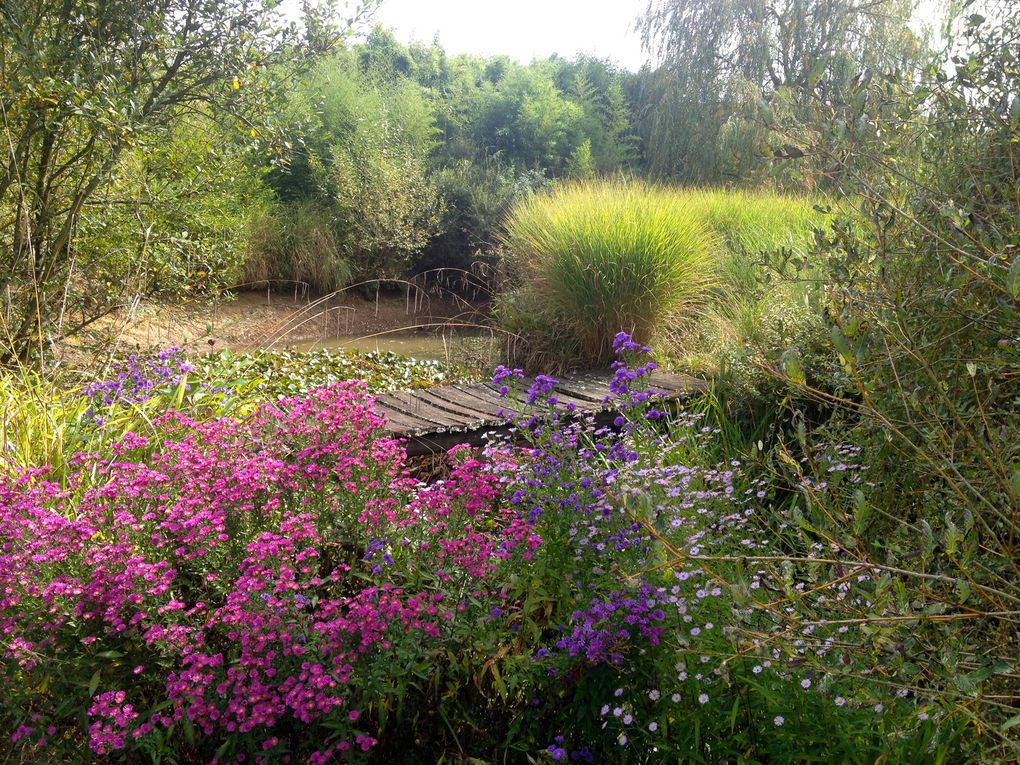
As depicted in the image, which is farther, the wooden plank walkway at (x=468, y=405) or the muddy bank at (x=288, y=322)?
the muddy bank at (x=288, y=322)

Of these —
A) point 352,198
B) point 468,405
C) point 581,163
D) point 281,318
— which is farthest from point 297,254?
point 468,405

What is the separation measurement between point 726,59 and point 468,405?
1451 centimetres

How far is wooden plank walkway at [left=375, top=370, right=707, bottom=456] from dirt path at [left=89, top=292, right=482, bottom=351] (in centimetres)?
285

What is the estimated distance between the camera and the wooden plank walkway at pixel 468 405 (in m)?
3.92

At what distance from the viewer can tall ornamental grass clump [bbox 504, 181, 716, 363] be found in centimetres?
551

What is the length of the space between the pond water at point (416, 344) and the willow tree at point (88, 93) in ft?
7.71

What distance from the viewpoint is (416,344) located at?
916 centimetres

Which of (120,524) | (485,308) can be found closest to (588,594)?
(120,524)

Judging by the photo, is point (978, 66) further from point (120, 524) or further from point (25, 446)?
point (25, 446)

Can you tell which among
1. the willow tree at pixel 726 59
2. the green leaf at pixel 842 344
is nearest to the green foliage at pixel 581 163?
the willow tree at pixel 726 59

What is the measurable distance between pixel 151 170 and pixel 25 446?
348 cm

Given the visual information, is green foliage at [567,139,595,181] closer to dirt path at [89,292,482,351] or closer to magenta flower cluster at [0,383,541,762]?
dirt path at [89,292,482,351]

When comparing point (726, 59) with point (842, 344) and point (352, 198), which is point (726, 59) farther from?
point (842, 344)

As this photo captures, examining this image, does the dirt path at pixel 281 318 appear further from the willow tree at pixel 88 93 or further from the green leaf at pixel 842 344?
the green leaf at pixel 842 344
